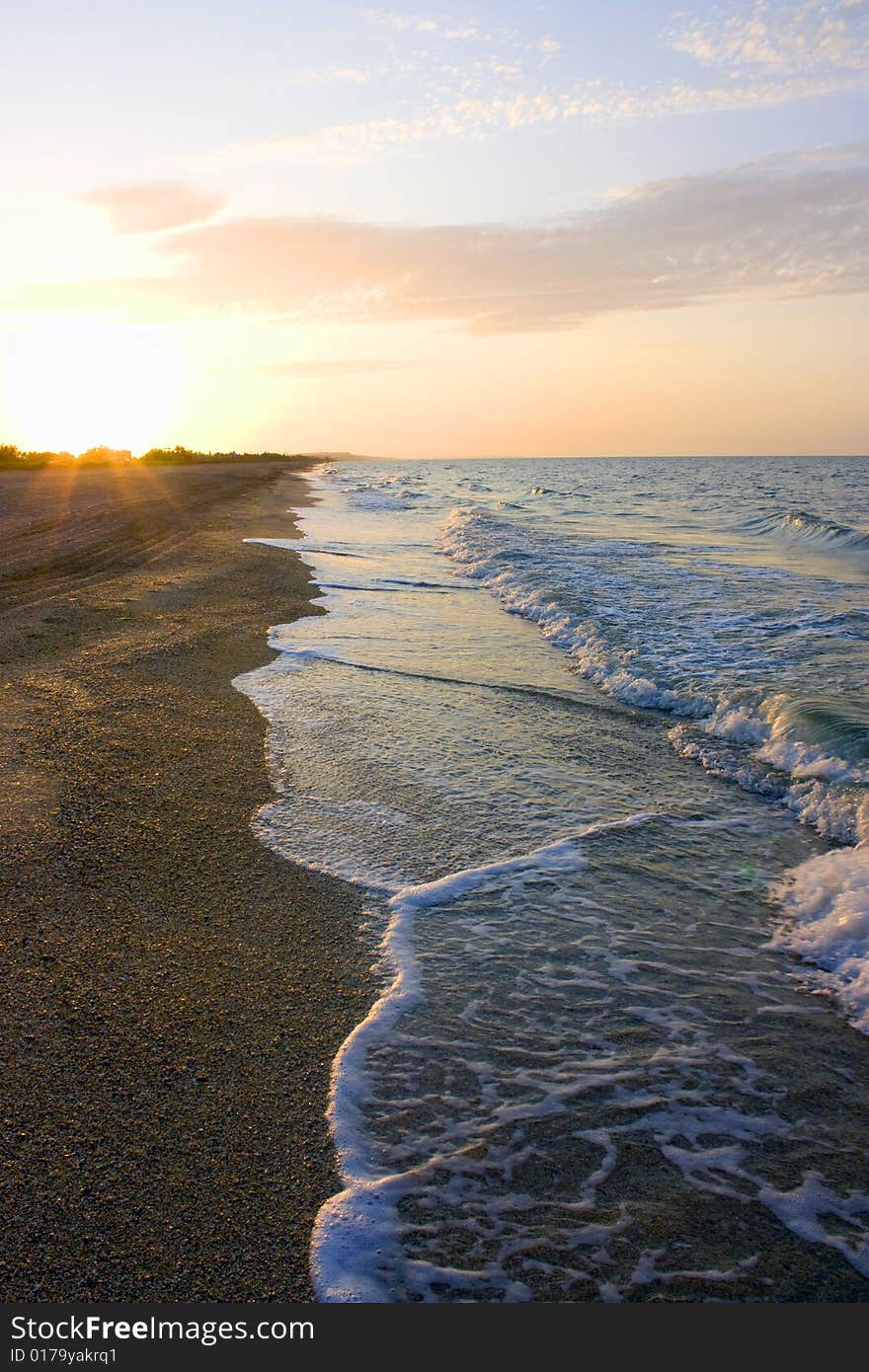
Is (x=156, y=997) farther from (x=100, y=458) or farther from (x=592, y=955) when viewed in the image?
(x=100, y=458)

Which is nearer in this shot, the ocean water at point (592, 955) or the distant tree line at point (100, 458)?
the ocean water at point (592, 955)

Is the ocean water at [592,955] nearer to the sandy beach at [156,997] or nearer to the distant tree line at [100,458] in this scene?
the sandy beach at [156,997]

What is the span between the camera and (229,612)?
39.0 ft

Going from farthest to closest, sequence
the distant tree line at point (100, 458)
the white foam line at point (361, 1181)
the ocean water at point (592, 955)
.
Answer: the distant tree line at point (100, 458) → the ocean water at point (592, 955) → the white foam line at point (361, 1181)

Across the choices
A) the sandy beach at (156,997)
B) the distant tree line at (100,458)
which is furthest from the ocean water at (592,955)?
the distant tree line at (100,458)

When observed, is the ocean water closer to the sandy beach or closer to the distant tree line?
the sandy beach

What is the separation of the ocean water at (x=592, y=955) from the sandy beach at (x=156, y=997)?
21 cm

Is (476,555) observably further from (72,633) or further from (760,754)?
(760,754)

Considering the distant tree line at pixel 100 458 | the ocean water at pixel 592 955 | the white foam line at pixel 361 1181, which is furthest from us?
the distant tree line at pixel 100 458

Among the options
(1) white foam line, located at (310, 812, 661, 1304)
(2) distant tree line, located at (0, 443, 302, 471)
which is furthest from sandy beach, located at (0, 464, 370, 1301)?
(2) distant tree line, located at (0, 443, 302, 471)

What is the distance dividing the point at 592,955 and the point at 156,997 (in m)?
2.10

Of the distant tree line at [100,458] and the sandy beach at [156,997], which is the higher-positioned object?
the distant tree line at [100,458]

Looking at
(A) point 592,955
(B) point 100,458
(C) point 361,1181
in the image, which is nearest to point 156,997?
(C) point 361,1181

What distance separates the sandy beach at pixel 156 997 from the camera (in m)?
2.62
